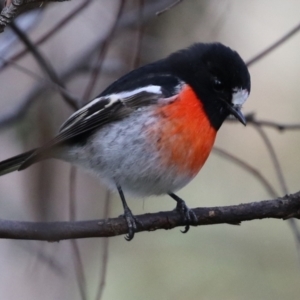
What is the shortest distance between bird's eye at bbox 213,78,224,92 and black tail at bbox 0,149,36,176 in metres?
1.06

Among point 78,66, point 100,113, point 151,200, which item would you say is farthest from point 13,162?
point 151,200

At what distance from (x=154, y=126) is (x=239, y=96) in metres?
0.52

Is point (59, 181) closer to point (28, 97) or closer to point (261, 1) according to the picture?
point (28, 97)

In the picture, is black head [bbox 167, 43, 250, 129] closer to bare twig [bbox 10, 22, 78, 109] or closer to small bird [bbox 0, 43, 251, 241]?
small bird [bbox 0, 43, 251, 241]

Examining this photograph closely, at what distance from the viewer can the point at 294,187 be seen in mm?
5754

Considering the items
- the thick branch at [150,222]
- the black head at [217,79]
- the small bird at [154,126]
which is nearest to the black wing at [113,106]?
the small bird at [154,126]

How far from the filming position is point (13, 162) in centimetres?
314

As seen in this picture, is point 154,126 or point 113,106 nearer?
point 154,126

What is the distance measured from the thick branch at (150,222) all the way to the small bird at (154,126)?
31 cm

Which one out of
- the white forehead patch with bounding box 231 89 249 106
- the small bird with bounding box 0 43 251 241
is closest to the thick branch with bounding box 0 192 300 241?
the small bird with bounding box 0 43 251 241

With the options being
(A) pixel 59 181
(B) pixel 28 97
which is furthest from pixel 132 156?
(A) pixel 59 181

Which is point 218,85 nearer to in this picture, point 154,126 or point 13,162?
point 154,126

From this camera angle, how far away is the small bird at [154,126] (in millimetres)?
3068

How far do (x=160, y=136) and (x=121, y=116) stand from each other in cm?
29
